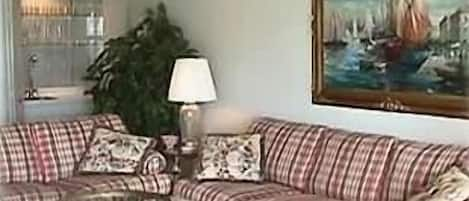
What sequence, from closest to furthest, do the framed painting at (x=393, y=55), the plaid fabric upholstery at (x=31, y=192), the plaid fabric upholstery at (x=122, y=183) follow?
the framed painting at (x=393, y=55), the plaid fabric upholstery at (x=31, y=192), the plaid fabric upholstery at (x=122, y=183)

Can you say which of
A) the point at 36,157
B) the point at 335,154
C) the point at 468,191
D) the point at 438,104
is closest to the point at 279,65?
the point at 335,154

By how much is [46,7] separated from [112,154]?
2327 mm

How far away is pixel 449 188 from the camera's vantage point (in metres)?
3.56

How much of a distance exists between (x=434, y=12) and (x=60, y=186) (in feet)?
7.91

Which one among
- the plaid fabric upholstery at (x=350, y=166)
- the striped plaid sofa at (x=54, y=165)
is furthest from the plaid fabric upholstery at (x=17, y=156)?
the plaid fabric upholstery at (x=350, y=166)

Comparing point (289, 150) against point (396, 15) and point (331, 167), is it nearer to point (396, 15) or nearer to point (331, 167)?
point (331, 167)

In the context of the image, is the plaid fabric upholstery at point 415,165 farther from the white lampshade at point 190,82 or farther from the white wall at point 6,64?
the white wall at point 6,64

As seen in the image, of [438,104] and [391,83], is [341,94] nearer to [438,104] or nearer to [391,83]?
[391,83]

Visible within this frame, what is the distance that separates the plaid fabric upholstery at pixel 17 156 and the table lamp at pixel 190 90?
3.35 ft

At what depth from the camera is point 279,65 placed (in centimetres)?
539

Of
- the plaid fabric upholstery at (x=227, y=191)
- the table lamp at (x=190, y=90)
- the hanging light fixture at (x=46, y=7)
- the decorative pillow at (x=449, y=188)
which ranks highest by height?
the hanging light fixture at (x=46, y=7)

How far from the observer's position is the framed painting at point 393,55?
4.21m

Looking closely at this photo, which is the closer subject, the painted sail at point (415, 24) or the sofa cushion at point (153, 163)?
the painted sail at point (415, 24)

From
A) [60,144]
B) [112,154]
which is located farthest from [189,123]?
[60,144]
